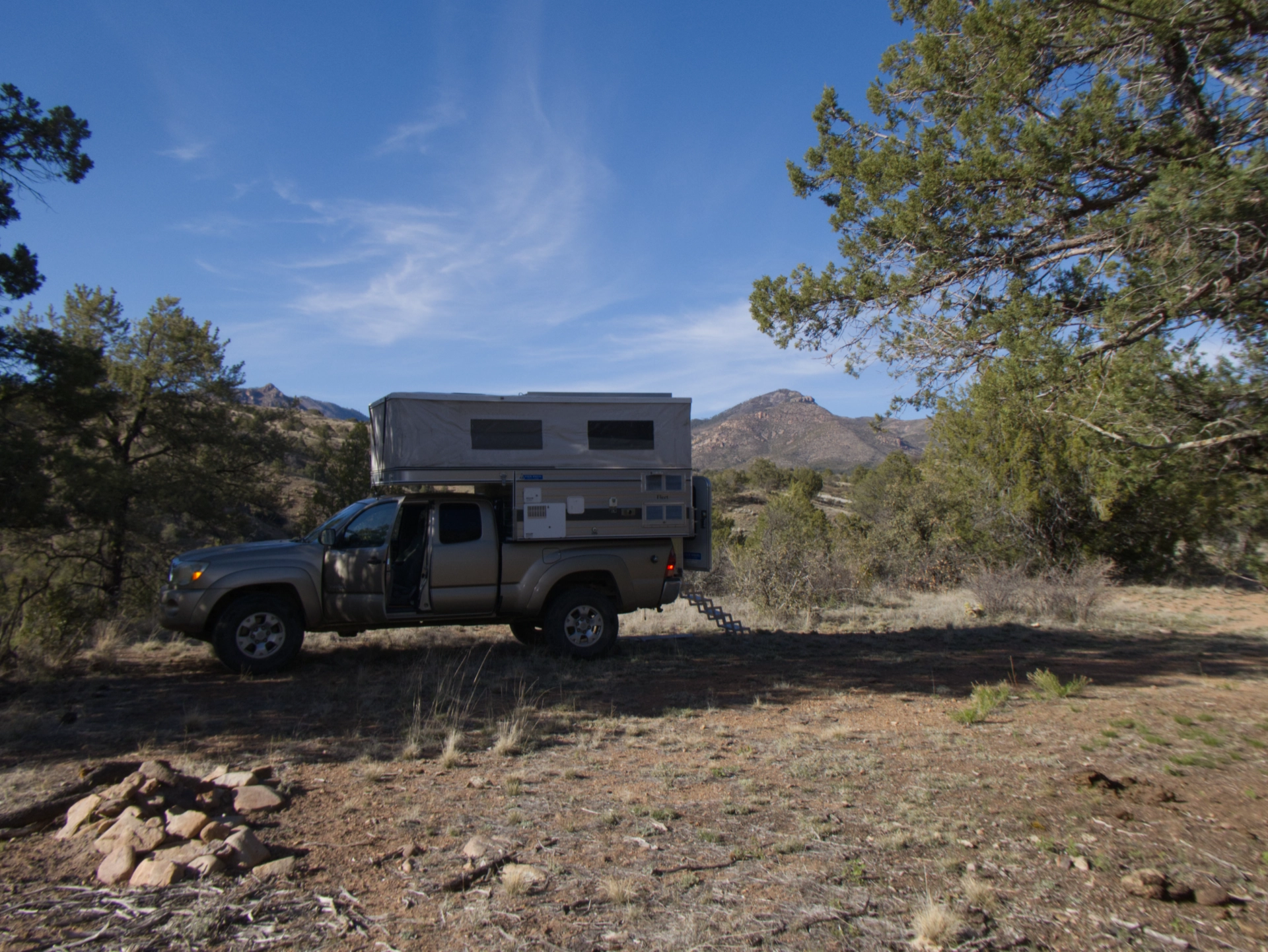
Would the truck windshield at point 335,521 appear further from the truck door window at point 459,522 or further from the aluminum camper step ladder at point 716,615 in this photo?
the aluminum camper step ladder at point 716,615

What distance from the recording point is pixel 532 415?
9070mm

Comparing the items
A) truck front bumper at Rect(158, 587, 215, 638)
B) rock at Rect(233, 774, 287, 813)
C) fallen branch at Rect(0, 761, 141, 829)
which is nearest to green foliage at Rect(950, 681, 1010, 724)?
rock at Rect(233, 774, 287, 813)

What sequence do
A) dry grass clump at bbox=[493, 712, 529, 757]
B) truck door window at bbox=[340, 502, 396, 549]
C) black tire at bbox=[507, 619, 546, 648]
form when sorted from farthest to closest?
black tire at bbox=[507, 619, 546, 648], truck door window at bbox=[340, 502, 396, 549], dry grass clump at bbox=[493, 712, 529, 757]

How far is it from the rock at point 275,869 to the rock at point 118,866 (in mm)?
527

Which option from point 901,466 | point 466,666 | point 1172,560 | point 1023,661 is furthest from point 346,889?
point 901,466

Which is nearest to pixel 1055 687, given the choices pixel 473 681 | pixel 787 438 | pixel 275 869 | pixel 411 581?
pixel 473 681

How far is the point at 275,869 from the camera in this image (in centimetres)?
368

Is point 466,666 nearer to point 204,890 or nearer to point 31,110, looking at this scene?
point 204,890

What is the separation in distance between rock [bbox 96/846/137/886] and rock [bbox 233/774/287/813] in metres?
0.80

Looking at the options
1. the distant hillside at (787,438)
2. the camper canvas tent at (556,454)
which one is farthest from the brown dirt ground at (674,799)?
the distant hillside at (787,438)

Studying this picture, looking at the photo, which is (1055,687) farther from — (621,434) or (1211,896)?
(621,434)

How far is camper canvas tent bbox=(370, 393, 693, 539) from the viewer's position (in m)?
8.67

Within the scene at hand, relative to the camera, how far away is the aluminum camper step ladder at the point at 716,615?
1135 centimetres

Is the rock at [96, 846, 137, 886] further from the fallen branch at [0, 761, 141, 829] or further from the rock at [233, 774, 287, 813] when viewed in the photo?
the fallen branch at [0, 761, 141, 829]
